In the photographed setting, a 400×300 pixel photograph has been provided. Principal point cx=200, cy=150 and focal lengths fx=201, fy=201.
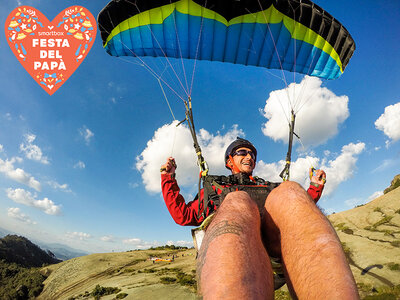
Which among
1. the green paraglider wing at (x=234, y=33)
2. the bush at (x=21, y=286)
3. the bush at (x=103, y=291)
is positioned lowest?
the bush at (x=21, y=286)

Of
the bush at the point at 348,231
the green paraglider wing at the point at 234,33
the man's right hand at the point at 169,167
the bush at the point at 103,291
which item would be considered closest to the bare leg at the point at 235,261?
the man's right hand at the point at 169,167

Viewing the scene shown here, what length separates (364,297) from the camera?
8.38 metres

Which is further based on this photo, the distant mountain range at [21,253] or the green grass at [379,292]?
the distant mountain range at [21,253]

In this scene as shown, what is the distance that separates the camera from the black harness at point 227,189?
101 inches

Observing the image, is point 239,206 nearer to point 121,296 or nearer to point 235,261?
point 235,261

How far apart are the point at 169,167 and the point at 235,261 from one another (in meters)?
1.94

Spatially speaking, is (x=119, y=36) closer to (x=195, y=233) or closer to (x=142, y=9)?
(x=142, y=9)

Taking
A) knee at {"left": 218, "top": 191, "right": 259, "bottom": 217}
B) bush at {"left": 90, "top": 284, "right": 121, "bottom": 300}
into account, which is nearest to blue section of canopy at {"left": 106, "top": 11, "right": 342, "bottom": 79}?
knee at {"left": 218, "top": 191, "right": 259, "bottom": 217}

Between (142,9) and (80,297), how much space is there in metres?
26.8

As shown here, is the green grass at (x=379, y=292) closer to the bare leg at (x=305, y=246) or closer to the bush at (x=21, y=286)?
the bare leg at (x=305, y=246)

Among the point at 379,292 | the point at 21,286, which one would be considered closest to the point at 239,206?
the point at 379,292

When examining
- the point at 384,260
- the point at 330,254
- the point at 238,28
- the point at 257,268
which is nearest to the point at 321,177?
the point at 330,254

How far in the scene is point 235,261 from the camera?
49.0 inches

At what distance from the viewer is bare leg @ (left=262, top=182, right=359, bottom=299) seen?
1.28 m
